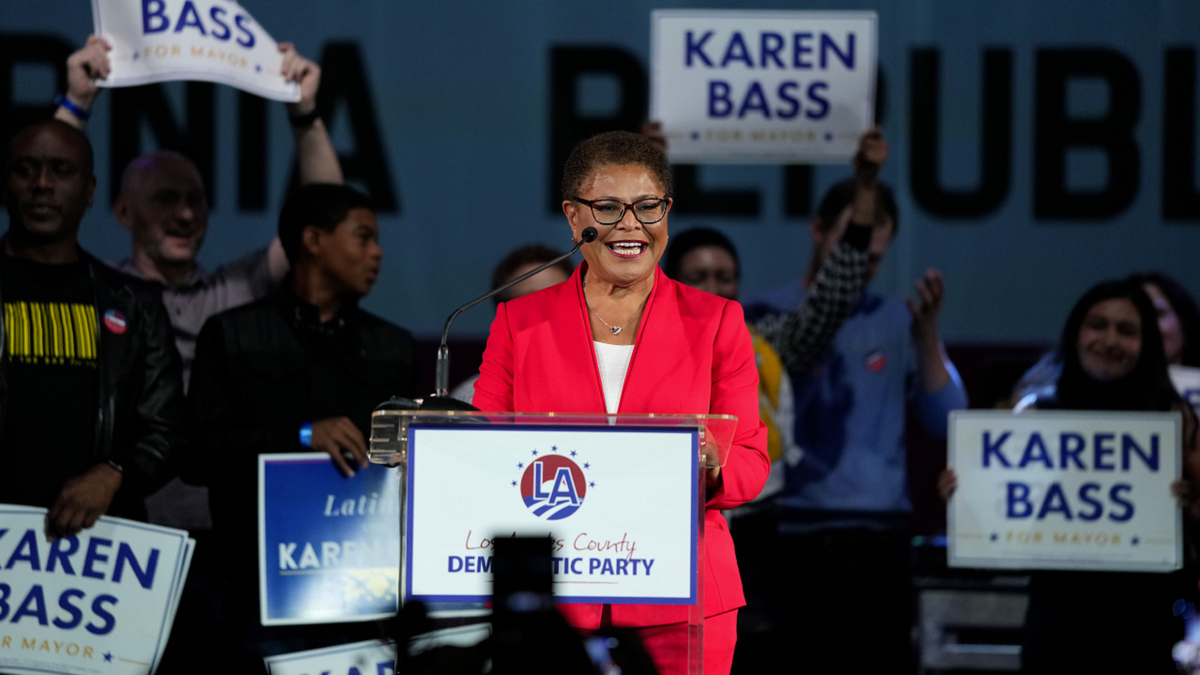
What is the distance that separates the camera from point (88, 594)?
376cm

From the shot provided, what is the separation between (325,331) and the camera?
13.4 ft

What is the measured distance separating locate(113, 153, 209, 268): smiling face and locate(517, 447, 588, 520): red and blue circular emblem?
281 centimetres

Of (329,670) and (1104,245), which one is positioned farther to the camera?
(1104,245)

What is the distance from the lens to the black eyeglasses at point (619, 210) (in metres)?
2.39

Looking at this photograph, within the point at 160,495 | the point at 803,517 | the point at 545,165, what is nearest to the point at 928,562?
the point at 803,517

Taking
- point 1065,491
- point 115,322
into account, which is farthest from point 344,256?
point 1065,491

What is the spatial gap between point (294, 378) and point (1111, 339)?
2723 millimetres

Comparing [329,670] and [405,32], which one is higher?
[405,32]

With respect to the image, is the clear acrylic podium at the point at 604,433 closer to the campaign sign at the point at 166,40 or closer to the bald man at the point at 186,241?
the bald man at the point at 186,241

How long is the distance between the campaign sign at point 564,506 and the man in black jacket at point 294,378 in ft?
5.71

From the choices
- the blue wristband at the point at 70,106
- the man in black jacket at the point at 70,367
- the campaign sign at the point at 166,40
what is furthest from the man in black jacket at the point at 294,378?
the blue wristband at the point at 70,106

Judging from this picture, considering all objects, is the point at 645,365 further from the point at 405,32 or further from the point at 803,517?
the point at 405,32

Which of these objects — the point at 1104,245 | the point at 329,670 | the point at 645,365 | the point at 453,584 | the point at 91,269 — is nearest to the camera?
the point at 453,584

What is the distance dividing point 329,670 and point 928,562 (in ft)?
8.60
